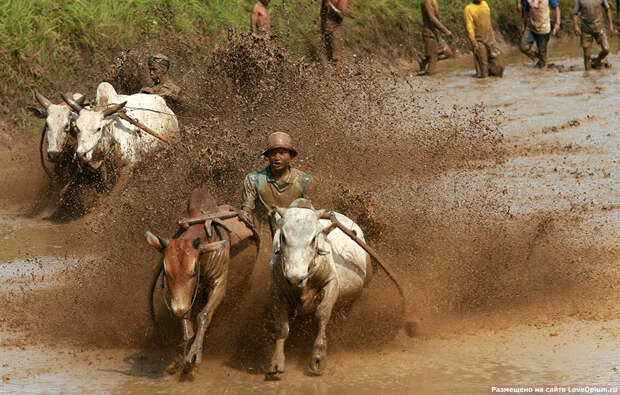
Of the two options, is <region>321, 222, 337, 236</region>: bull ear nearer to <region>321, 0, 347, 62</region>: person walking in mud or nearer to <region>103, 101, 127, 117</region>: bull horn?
<region>103, 101, 127, 117</region>: bull horn

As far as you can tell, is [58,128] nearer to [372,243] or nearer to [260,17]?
[372,243]

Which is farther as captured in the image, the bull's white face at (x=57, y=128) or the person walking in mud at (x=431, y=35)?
the person walking in mud at (x=431, y=35)

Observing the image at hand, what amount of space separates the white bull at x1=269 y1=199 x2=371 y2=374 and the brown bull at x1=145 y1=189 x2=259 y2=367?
0.37 metres

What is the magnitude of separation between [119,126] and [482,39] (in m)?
10.4

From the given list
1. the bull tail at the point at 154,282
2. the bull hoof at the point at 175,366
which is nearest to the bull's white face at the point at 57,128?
the bull tail at the point at 154,282

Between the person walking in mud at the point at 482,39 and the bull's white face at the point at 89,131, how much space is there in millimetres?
10728

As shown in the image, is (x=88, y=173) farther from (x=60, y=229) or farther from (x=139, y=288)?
(x=139, y=288)

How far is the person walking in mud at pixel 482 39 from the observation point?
1948 cm

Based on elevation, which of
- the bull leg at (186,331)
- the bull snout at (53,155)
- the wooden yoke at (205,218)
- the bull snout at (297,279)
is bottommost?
the bull leg at (186,331)

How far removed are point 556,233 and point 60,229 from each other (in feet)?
17.9

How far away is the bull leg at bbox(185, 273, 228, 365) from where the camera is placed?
247 inches

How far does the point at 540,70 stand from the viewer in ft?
68.9

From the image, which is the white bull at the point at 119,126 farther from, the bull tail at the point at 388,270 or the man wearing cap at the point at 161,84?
the bull tail at the point at 388,270

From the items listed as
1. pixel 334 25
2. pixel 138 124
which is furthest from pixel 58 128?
pixel 334 25
